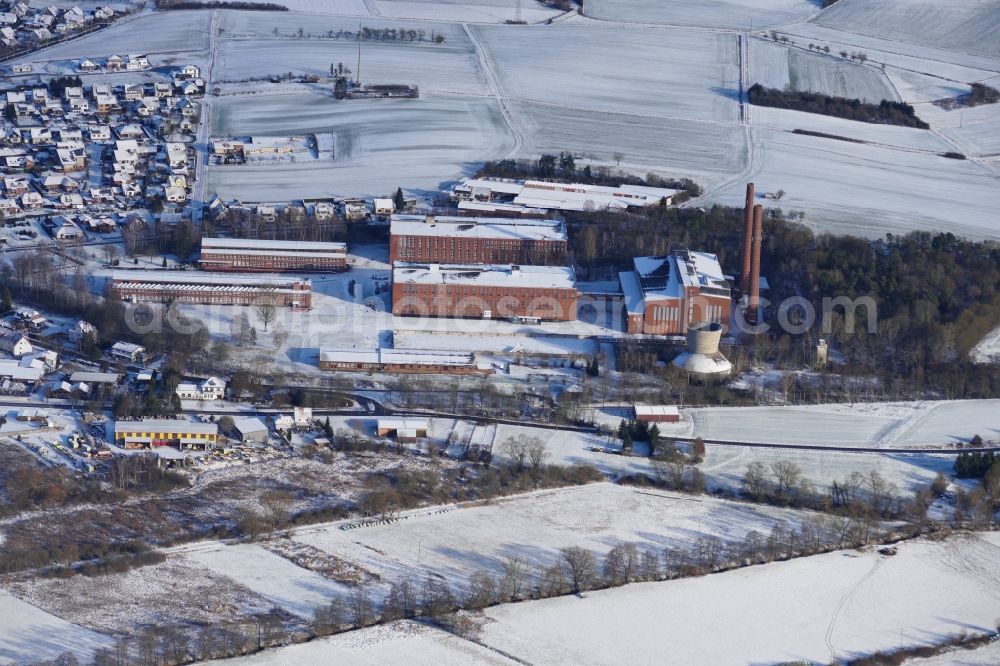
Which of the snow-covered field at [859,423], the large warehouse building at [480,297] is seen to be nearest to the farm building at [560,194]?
A: the large warehouse building at [480,297]

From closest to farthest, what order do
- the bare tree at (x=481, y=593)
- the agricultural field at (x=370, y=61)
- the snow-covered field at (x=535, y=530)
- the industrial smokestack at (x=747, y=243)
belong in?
the bare tree at (x=481, y=593) → the snow-covered field at (x=535, y=530) → the industrial smokestack at (x=747, y=243) → the agricultural field at (x=370, y=61)

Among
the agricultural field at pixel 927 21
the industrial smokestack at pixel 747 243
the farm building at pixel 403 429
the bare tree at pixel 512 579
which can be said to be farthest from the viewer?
the agricultural field at pixel 927 21

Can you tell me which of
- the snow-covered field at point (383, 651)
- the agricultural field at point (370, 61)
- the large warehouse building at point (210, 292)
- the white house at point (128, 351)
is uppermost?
the agricultural field at point (370, 61)

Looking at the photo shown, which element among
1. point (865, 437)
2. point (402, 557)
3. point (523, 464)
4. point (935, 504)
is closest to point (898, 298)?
point (865, 437)

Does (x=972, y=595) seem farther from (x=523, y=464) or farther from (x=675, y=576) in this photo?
(x=523, y=464)

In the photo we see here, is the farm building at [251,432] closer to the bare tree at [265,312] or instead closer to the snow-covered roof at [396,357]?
the snow-covered roof at [396,357]

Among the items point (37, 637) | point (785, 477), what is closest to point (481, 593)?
point (37, 637)
